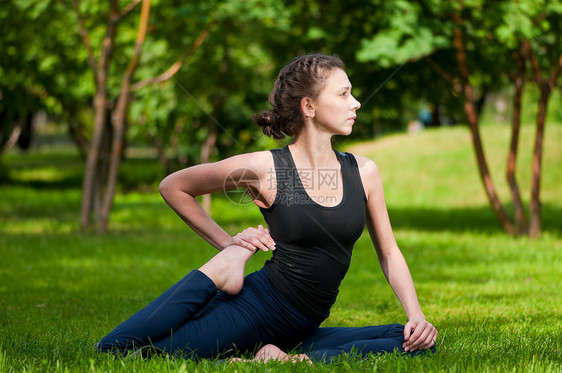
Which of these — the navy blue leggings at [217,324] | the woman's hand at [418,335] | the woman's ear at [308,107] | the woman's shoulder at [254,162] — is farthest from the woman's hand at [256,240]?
the woman's hand at [418,335]

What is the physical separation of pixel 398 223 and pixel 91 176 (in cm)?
703

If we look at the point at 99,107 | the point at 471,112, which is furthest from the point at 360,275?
the point at 99,107

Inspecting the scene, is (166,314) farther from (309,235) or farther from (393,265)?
(393,265)

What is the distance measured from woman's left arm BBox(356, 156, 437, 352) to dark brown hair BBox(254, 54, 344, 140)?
1.44 feet

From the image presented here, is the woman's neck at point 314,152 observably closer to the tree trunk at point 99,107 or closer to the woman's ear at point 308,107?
the woman's ear at point 308,107

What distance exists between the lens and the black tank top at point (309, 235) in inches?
146

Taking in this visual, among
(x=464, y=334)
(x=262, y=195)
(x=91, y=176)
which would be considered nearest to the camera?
(x=262, y=195)

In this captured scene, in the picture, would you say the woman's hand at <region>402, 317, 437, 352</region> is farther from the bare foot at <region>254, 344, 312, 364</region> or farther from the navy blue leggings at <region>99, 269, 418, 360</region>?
the bare foot at <region>254, 344, 312, 364</region>

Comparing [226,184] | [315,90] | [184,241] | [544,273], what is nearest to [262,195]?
[226,184]

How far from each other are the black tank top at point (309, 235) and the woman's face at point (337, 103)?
275 mm

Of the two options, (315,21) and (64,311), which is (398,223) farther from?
(64,311)

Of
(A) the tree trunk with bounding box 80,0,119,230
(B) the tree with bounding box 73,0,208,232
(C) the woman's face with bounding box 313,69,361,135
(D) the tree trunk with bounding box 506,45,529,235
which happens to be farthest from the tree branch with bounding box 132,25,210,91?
(C) the woman's face with bounding box 313,69,361,135

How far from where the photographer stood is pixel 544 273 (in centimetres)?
902

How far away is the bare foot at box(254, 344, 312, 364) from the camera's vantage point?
3803 mm
